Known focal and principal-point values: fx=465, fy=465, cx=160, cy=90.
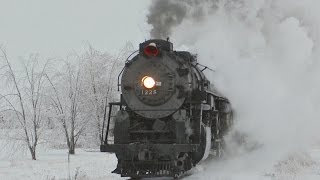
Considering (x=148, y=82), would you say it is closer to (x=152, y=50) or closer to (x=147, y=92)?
(x=147, y=92)

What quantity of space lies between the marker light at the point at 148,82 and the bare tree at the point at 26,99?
1319cm

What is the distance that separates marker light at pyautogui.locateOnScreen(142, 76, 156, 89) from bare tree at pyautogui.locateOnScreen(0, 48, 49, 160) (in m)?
13.2

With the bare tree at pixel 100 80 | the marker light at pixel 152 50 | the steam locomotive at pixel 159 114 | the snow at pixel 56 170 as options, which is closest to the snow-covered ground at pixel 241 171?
the snow at pixel 56 170

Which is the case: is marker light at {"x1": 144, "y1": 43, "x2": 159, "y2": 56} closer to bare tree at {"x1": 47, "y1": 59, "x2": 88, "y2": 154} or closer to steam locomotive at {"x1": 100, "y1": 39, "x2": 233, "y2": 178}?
steam locomotive at {"x1": 100, "y1": 39, "x2": 233, "y2": 178}

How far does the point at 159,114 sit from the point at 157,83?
0.70m

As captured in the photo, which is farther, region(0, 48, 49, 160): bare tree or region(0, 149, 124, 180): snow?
region(0, 48, 49, 160): bare tree

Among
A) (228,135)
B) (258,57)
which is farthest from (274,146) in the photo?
(258,57)

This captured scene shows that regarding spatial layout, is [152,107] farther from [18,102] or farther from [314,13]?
[18,102]

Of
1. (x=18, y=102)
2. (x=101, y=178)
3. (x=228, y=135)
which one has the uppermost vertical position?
(x=18, y=102)

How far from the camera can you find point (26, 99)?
948 inches

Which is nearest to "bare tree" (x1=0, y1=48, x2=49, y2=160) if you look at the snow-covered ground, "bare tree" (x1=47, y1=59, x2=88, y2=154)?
"bare tree" (x1=47, y1=59, x2=88, y2=154)

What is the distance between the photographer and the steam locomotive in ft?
32.6

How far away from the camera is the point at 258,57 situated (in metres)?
14.5

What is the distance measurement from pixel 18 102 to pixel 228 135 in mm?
13532
